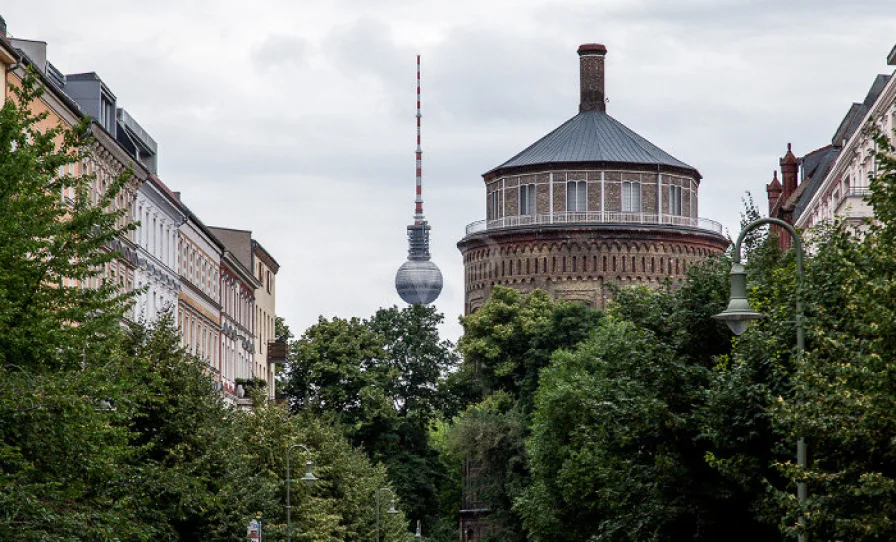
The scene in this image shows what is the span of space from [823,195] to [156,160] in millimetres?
26939

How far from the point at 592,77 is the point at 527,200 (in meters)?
11.9

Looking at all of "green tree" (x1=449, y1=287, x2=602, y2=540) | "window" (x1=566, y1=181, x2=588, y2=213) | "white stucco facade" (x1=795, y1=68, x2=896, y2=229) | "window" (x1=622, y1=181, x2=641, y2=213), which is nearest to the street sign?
"white stucco facade" (x1=795, y1=68, x2=896, y2=229)

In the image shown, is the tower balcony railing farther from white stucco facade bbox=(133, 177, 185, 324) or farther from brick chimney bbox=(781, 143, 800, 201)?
white stucco facade bbox=(133, 177, 185, 324)

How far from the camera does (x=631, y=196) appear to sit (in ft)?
442

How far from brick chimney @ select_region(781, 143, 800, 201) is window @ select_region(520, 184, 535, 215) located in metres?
33.0

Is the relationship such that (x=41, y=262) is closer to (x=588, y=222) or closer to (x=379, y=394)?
(x=379, y=394)

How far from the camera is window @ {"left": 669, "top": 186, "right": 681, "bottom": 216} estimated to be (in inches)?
5344

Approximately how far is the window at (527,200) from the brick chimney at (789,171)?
33045mm

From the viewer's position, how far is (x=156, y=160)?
85562mm

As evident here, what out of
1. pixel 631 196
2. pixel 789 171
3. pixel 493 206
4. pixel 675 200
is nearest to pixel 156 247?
pixel 789 171

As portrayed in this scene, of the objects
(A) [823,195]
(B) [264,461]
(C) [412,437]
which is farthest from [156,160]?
(C) [412,437]

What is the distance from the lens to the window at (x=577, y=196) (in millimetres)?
134000

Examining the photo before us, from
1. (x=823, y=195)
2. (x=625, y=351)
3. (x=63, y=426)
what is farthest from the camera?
(x=823, y=195)

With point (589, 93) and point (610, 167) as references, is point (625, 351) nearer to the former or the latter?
point (610, 167)
